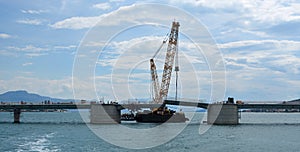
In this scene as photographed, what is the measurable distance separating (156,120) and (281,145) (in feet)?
242

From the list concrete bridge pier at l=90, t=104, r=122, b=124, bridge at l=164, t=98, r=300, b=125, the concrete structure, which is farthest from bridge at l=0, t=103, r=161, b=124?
the concrete structure

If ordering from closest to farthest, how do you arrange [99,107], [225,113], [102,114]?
1. [225,113]
2. [99,107]
3. [102,114]

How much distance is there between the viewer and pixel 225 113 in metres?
123

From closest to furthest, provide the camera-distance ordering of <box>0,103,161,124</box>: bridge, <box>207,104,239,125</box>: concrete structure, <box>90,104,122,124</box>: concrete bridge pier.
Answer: <box>207,104,239,125</box>: concrete structure, <box>90,104,122,124</box>: concrete bridge pier, <box>0,103,161,124</box>: bridge

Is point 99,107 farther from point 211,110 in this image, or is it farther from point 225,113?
point 225,113

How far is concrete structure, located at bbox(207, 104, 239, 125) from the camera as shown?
122 meters

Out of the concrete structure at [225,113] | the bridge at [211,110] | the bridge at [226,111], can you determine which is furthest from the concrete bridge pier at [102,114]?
the concrete structure at [225,113]

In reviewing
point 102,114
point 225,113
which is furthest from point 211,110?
point 102,114

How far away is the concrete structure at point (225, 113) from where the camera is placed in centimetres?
12222

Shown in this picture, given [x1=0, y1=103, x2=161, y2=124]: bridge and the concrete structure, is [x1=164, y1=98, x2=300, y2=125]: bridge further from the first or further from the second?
[x1=0, y1=103, x2=161, y2=124]: bridge

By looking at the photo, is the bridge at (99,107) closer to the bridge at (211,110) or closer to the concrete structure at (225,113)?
the bridge at (211,110)

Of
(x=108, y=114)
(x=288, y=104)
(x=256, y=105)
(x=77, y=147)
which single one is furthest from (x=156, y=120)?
(x=77, y=147)

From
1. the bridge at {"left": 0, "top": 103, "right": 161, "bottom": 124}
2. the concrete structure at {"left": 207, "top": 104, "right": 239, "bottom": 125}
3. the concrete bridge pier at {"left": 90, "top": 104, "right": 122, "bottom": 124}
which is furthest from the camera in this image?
the bridge at {"left": 0, "top": 103, "right": 161, "bottom": 124}

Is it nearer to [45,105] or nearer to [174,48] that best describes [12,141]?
[45,105]
